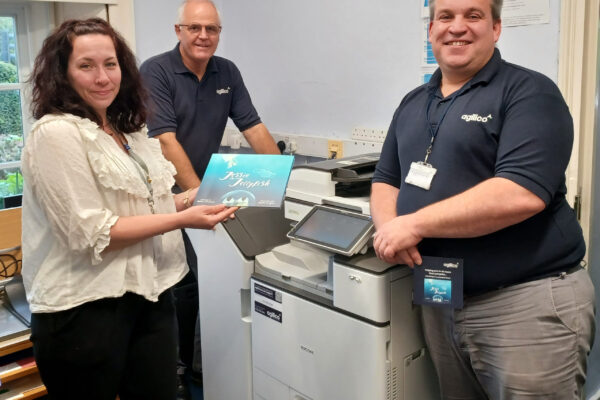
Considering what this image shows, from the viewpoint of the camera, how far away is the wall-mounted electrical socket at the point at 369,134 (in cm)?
256

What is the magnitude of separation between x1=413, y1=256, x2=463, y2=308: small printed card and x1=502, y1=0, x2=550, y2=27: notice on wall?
3.41ft

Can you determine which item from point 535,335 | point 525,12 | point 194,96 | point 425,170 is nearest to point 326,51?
point 194,96

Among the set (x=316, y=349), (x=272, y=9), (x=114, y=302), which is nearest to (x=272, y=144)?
(x=272, y=9)

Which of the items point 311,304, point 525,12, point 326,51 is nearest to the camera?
point 311,304

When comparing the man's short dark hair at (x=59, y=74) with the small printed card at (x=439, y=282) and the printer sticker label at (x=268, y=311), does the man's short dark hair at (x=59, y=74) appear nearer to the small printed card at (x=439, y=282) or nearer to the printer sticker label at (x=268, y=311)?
the printer sticker label at (x=268, y=311)

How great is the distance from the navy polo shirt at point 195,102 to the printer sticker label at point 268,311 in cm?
89

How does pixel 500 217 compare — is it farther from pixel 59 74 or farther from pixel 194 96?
pixel 194 96

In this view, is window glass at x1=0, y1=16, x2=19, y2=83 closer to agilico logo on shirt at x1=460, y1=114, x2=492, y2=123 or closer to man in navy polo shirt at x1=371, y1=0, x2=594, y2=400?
man in navy polo shirt at x1=371, y1=0, x2=594, y2=400

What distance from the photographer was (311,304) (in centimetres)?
177

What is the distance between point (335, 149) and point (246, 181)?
4.13 feet

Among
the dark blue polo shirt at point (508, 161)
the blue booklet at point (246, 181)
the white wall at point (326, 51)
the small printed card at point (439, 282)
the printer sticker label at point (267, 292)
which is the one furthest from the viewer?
the white wall at point (326, 51)

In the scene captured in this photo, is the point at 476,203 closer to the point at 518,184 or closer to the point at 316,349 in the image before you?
the point at 518,184

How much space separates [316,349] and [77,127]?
3.05 ft

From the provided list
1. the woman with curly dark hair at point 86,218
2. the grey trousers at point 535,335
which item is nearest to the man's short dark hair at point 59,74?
the woman with curly dark hair at point 86,218
